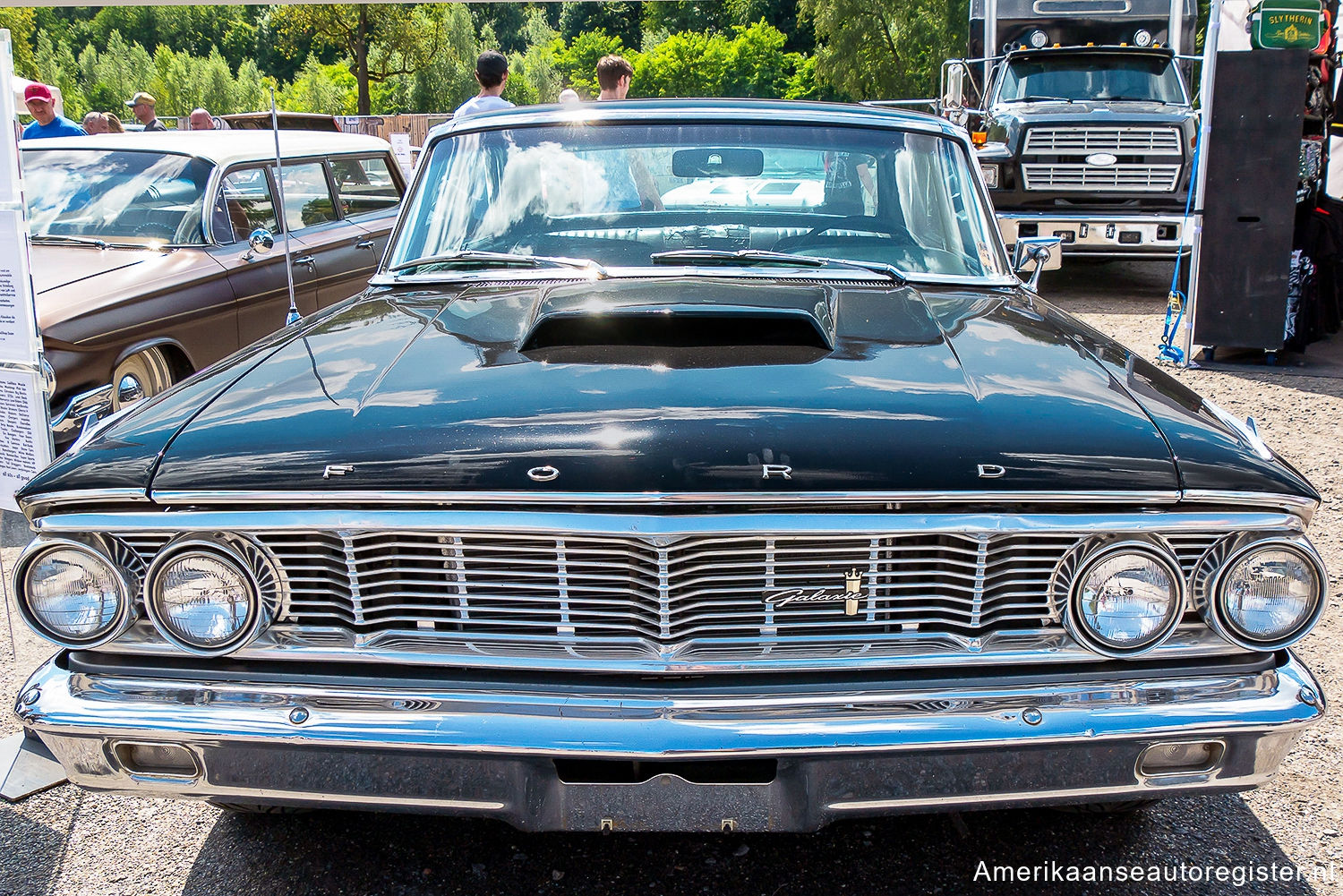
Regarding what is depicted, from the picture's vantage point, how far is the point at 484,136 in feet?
11.6

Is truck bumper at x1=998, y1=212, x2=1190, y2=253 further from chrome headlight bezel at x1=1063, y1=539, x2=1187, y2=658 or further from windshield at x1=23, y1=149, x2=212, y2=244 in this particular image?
chrome headlight bezel at x1=1063, y1=539, x2=1187, y2=658

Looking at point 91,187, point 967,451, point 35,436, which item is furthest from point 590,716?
point 91,187

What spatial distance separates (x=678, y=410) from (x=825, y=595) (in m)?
0.43

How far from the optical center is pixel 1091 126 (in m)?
10.8

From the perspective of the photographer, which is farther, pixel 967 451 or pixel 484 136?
pixel 484 136

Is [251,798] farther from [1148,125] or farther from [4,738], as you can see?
[1148,125]

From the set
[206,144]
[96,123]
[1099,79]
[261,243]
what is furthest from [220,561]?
[1099,79]

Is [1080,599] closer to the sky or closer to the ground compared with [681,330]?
closer to the ground

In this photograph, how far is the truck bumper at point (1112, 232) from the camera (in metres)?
10.6

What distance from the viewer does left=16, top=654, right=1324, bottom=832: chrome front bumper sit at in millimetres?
2000

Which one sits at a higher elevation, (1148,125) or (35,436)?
(1148,125)

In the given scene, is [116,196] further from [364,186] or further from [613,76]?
[613,76]

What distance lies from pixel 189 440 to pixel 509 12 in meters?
90.8

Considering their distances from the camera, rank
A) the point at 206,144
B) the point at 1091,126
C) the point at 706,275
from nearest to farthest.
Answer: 1. the point at 706,275
2. the point at 206,144
3. the point at 1091,126
